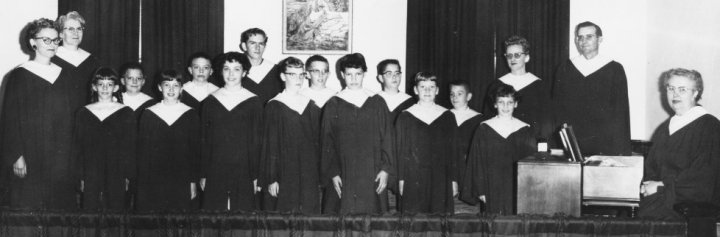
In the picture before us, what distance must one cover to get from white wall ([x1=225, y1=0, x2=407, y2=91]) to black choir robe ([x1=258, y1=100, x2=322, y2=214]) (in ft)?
8.42

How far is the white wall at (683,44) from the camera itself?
5.82 metres

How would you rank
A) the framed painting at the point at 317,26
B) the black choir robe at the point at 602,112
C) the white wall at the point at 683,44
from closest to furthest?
the white wall at the point at 683,44 → the black choir robe at the point at 602,112 → the framed painting at the point at 317,26

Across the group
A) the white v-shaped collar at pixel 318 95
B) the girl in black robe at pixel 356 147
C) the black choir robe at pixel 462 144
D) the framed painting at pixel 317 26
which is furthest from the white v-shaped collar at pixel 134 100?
the black choir robe at pixel 462 144

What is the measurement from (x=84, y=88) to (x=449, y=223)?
3690mm

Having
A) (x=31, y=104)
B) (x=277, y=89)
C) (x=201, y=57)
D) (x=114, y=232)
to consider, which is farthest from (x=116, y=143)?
(x=114, y=232)

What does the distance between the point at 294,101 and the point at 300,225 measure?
231 centimetres

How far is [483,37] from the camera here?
731 centimetres

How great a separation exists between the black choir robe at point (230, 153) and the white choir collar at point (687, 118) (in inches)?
113

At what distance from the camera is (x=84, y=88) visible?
5.61m

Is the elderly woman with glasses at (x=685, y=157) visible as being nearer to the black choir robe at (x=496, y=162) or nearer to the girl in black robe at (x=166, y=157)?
the black choir robe at (x=496, y=162)

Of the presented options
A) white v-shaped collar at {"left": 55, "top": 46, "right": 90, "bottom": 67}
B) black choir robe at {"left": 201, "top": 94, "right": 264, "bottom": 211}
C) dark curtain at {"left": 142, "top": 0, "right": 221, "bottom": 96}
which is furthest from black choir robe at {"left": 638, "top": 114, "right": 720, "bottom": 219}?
dark curtain at {"left": 142, "top": 0, "right": 221, "bottom": 96}

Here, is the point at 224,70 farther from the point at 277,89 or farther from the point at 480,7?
the point at 480,7

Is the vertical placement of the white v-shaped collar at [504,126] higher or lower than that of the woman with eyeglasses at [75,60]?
lower

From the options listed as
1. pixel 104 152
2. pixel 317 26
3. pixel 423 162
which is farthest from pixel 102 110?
pixel 317 26
